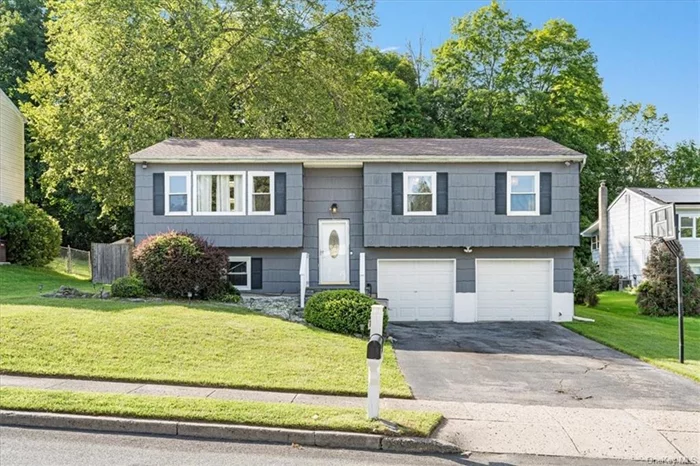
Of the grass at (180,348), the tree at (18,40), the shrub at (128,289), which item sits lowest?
the grass at (180,348)

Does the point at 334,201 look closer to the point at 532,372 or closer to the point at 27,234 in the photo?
the point at 532,372

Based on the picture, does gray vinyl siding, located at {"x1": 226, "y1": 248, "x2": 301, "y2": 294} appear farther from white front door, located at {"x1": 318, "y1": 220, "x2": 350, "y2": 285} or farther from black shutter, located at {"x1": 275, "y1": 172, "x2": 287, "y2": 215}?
black shutter, located at {"x1": 275, "y1": 172, "x2": 287, "y2": 215}

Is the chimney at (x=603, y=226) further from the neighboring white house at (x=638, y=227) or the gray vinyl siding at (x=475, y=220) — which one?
the gray vinyl siding at (x=475, y=220)

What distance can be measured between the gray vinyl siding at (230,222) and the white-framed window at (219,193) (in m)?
0.20

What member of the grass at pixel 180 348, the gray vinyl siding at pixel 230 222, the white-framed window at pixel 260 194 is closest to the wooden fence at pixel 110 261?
the gray vinyl siding at pixel 230 222

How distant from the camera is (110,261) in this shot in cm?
1766

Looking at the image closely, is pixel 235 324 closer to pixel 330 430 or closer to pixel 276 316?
pixel 276 316

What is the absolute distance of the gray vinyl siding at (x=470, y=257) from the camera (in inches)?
688

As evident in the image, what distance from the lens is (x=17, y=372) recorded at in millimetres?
8258

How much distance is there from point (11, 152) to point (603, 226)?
33287mm

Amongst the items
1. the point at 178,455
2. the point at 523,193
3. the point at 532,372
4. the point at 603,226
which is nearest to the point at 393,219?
the point at 523,193

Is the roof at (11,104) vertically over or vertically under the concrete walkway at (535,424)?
over

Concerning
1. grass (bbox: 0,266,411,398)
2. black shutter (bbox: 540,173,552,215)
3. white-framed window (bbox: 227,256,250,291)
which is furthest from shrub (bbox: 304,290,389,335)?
black shutter (bbox: 540,173,552,215)

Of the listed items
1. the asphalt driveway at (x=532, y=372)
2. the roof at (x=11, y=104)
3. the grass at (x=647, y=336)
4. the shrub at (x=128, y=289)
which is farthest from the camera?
the roof at (x=11, y=104)
